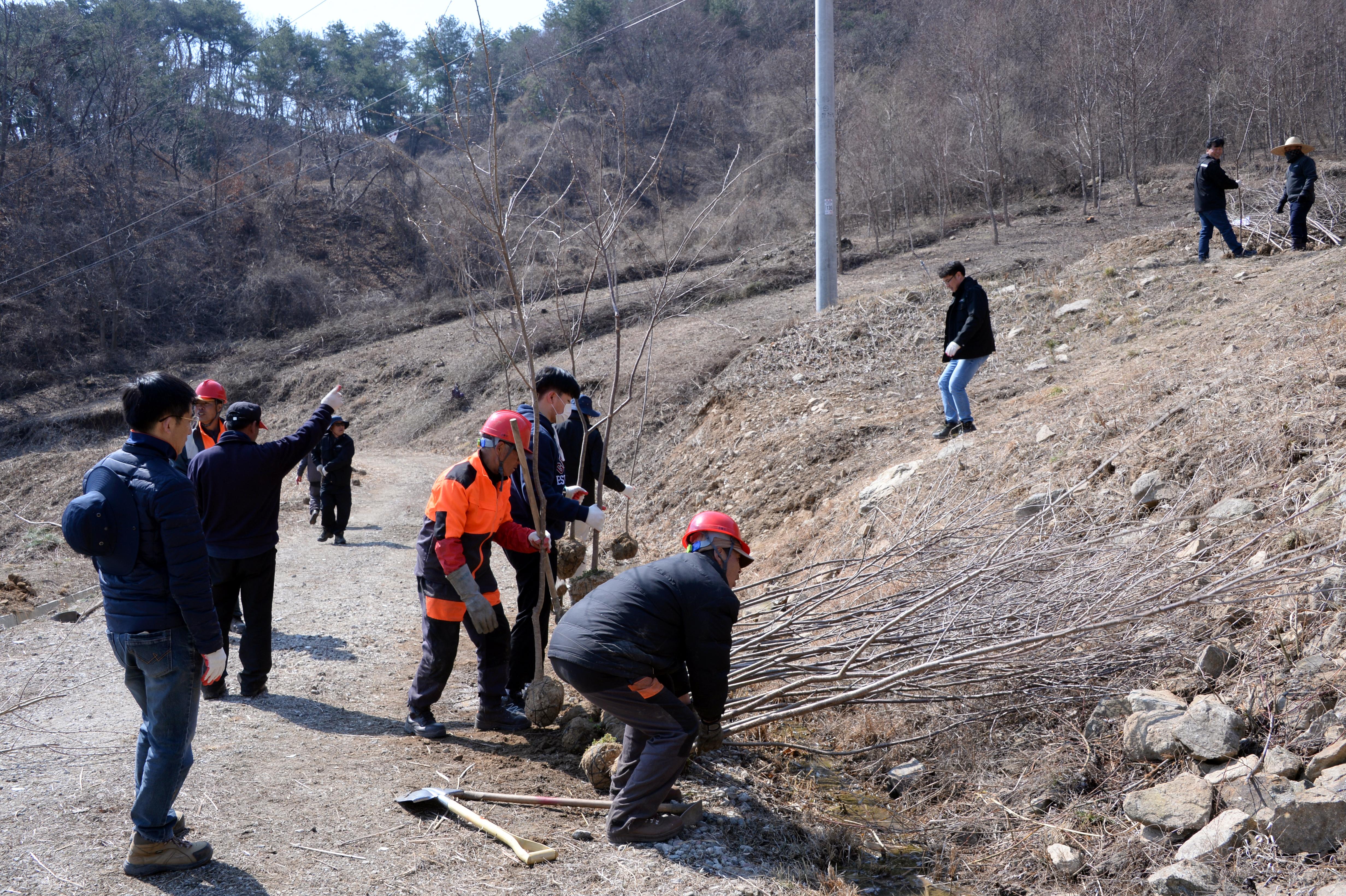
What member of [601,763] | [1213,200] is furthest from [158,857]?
[1213,200]

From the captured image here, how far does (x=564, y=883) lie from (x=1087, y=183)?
83.0 ft

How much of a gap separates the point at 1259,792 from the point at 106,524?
13.9 ft

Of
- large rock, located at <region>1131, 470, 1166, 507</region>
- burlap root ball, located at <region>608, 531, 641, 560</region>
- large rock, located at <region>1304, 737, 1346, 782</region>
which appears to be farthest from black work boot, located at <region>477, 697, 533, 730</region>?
large rock, located at <region>1131, 470, 1166, 507</region>

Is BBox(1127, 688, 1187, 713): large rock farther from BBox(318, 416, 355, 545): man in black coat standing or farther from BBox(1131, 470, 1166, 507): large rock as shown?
BBox(318, 416, 355, 545): man in black coat standing

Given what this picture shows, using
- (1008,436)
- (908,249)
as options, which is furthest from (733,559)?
(908,249)

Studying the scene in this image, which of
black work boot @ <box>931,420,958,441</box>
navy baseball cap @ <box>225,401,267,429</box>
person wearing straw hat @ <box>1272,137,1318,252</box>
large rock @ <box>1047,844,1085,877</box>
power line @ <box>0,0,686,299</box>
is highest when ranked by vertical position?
power line @ <box>0,0,686,299</box>

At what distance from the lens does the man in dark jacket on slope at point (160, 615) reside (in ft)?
10.0

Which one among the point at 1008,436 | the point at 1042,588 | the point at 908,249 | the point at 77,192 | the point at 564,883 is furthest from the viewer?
the point at 77,192

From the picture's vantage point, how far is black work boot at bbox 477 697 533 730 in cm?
466

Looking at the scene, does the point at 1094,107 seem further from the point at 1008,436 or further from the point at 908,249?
the point at 1008,436

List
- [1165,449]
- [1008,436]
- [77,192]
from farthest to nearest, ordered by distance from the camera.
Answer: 1. [77,192]
2. [1008,436]
3. [1165,449]

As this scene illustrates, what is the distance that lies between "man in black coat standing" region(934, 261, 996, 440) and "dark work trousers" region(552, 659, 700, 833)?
200 inches

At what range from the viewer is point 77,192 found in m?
30.8

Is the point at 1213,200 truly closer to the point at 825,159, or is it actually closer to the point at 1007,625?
the point at 825,159
